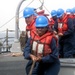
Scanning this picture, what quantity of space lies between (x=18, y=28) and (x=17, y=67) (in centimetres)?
232

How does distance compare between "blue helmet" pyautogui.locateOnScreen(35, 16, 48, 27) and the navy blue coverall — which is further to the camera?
"blue helmet" pyautogui.locateOnScreen(35, 16, 48, 27)

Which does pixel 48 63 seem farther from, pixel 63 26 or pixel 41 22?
pixel 63 26

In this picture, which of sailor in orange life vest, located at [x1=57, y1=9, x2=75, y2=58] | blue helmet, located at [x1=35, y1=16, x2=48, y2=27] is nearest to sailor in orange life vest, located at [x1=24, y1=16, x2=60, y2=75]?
blue helmet, located at [x1=35, y1=16, x2=48, y2=27]

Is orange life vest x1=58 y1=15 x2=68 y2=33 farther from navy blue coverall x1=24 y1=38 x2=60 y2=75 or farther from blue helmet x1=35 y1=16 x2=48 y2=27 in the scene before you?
navy blue coverall x1=24 y1=38 x2=60 y2=75

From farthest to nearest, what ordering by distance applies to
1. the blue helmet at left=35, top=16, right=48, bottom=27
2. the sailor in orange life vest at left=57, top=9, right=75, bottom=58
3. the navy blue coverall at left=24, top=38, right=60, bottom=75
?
the sailor in orange life vest at left=57, top=9, right=75, bottom=58 → the blue helmet at left=35, top=16, right=48, bottom=27 → the navy blue coverall at left=24, top=38, right=60, bottom=75

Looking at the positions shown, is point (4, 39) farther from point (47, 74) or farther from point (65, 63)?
point (47, 74)

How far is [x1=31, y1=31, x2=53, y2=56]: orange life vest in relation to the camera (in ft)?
20.6

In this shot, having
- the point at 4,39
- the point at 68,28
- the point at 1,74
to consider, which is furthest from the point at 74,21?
the point at 4,39

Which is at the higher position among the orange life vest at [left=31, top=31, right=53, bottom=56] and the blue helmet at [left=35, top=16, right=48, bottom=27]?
the blue helmet at [left=35, top=16, right=48, bottom=27]

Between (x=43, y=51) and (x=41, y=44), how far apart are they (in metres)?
0.13

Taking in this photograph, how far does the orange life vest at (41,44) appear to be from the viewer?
20.6 ft

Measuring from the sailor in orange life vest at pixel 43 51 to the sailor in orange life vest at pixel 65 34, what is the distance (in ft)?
11.6

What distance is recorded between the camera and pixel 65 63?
839 cm

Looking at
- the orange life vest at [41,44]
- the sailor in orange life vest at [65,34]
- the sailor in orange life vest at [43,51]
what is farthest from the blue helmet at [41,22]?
the sailor in orange life vest at [65,34]
